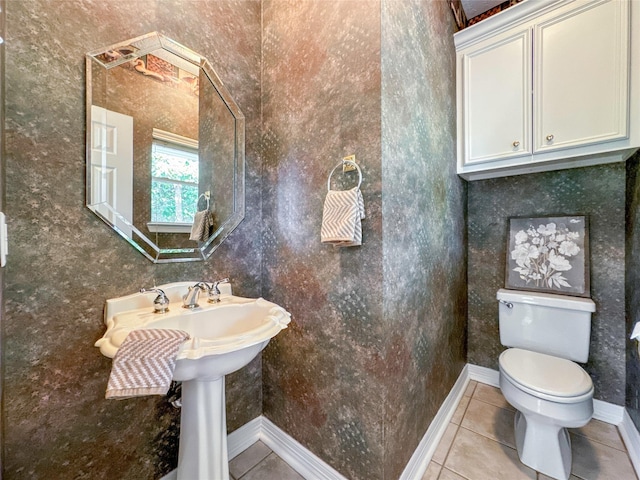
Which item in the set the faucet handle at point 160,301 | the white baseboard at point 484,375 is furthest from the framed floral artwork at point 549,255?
the faucet handle at point 160,301

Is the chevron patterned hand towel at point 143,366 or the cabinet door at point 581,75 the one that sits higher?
the cabinet door at point 581,75

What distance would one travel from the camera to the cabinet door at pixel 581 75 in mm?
1332

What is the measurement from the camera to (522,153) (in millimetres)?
1599

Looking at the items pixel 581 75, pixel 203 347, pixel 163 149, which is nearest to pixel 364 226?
pixel 203 347

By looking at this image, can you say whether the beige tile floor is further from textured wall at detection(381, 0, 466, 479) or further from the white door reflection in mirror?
the white door reflection in mirror

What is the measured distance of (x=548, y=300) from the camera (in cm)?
164

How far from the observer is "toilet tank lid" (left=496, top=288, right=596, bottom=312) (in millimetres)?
1559

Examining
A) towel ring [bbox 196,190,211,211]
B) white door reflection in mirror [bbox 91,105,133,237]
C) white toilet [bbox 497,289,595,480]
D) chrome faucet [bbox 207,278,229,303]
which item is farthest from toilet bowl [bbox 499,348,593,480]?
white door reflection in mirror [bbox 91,105,133,237]

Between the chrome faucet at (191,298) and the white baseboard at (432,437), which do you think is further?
the white baseboard at (432,437)

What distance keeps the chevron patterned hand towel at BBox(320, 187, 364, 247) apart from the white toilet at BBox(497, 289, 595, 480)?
119 centimetres

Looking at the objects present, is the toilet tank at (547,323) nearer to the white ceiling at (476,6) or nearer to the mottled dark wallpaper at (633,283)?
the mottled dark wallpaper at (633,283)

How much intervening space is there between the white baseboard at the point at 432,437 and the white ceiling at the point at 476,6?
2704 mm

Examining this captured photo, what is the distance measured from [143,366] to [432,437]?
1.52m

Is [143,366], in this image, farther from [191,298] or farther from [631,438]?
[631,438]
